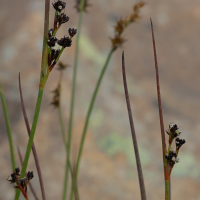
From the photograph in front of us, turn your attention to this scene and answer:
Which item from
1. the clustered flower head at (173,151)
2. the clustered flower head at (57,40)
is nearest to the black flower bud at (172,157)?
the clustered flower head at (173,151)

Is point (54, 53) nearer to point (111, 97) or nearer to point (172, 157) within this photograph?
point (172, 157)

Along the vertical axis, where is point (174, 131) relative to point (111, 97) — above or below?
below

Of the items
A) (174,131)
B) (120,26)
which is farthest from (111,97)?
(174,131)

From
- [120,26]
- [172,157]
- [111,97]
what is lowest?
[172,157]

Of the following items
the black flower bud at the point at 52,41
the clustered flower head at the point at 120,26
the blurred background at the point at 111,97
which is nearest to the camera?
the black flower bud at the point at 52,41

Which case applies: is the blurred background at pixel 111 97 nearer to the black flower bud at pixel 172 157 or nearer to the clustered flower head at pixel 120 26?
the clustered flower head at pixel 120 26

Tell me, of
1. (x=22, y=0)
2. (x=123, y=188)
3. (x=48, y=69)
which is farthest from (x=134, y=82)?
(x=48, y=69)

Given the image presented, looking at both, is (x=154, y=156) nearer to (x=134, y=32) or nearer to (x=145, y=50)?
(x=145, y=50)

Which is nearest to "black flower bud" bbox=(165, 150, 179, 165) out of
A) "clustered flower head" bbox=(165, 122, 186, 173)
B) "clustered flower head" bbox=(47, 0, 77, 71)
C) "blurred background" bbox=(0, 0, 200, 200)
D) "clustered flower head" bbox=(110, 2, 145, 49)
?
"clustered flower head" bbox=(165, 122, 186, 173)
